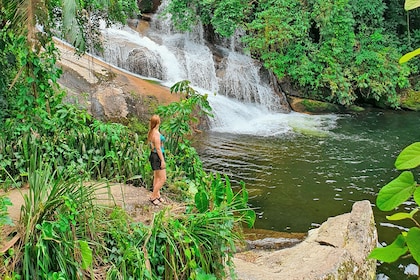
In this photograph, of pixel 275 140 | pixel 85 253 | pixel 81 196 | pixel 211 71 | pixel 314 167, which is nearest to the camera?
pixel 85 253

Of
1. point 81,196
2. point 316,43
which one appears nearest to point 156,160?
point 81,196

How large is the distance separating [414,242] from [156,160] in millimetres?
4438

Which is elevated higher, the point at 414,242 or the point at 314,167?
the point at 414,242

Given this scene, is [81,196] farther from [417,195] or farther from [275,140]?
[275,140]

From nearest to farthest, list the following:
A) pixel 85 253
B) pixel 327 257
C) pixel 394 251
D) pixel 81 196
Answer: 1. pixel 394 251
2. pixel 85 253
3. pixel 81 196
4. pixel 327 257

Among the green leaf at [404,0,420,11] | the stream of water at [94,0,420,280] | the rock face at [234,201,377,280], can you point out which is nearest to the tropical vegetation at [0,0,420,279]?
the green leaf at [404,0,420,11]

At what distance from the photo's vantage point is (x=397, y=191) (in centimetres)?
104

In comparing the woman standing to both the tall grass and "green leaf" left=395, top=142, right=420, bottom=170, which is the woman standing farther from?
"green leaf" left=395, top=142, right=420, bottom=170

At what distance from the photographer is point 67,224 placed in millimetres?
3559

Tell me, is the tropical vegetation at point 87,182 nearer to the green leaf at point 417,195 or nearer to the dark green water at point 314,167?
the green leaf at point 417,195

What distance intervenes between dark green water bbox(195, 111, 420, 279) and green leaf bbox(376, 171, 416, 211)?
5475mm

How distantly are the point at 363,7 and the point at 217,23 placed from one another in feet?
19.1

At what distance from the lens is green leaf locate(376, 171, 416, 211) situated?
3.37 ft

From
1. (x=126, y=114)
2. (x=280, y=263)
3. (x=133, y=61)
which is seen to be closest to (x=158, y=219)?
(x=280, y=263)
